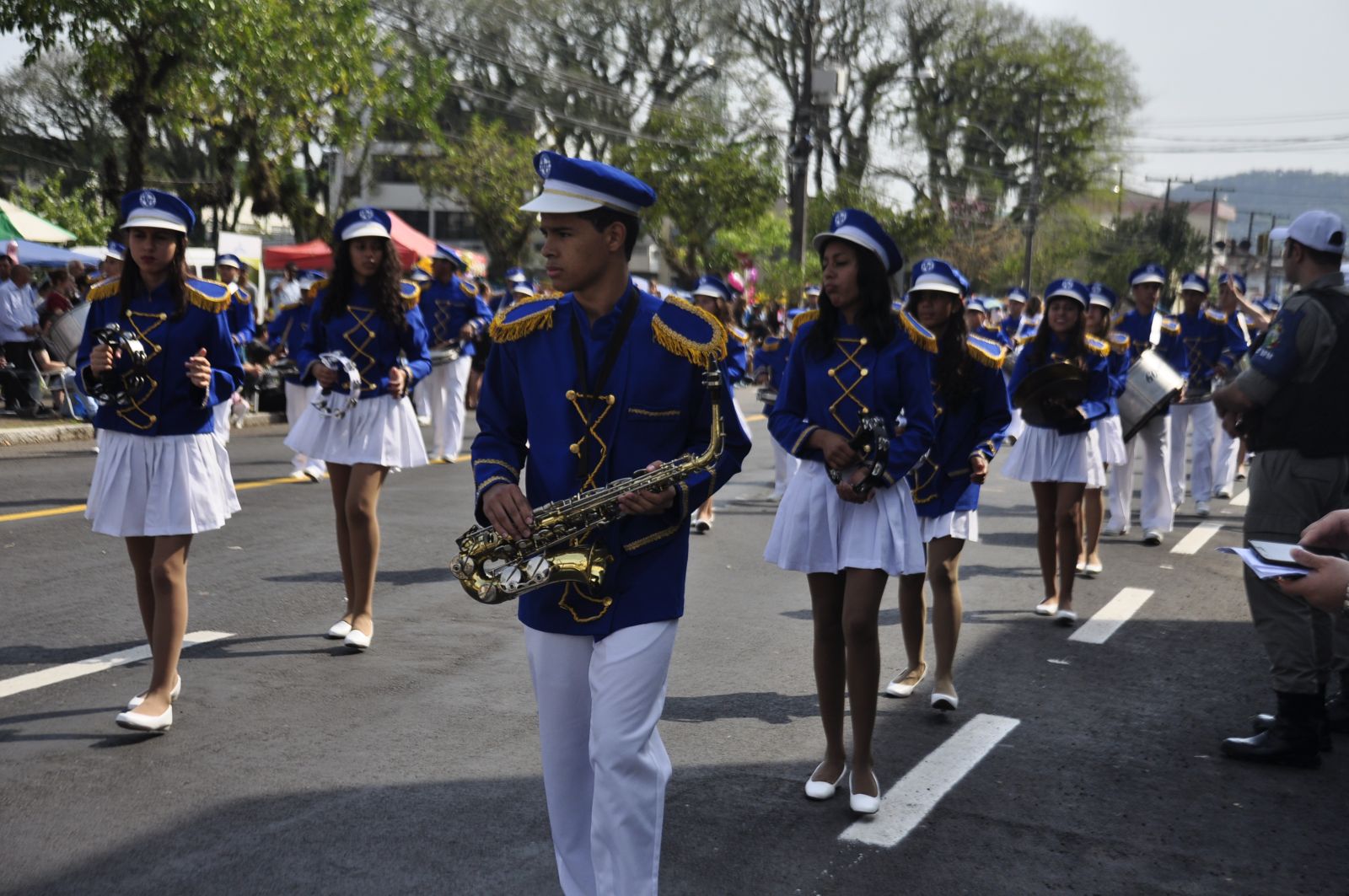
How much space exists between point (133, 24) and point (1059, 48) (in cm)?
4676

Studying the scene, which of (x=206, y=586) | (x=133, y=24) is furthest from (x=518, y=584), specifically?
(x=133, y=24)

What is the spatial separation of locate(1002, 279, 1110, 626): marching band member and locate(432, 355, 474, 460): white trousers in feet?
28.0

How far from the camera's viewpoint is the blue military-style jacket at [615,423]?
11.8 feet

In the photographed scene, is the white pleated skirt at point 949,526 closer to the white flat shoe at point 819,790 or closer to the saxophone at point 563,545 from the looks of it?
the white flat shoe at point 819,790

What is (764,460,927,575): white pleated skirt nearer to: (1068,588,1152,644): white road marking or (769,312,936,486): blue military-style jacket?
(769,312,936,486): blue military-style jacket

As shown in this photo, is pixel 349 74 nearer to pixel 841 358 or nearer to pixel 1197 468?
pixel 1197 468

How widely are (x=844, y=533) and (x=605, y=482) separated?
1649 mm

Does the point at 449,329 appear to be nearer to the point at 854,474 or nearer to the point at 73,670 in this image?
the point at 73,670

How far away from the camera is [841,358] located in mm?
5180

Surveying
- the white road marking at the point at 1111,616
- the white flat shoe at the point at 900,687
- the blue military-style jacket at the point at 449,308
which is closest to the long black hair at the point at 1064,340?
the white road marking at the point at 1111,616

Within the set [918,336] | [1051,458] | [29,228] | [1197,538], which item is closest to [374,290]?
[918,336]

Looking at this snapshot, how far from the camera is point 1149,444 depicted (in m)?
11.6

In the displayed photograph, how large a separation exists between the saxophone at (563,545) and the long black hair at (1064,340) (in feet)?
17.1

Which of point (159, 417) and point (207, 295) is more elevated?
point (207, 295)
